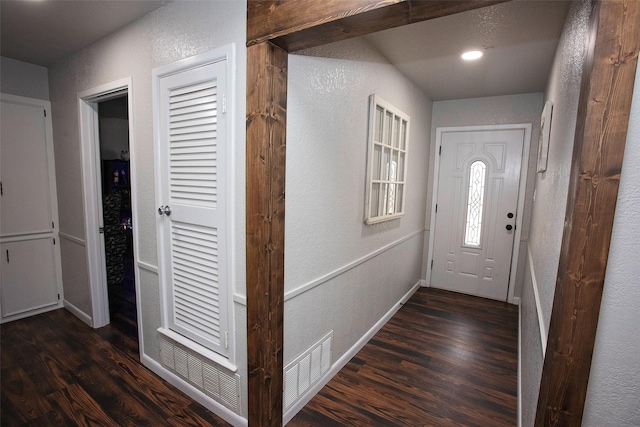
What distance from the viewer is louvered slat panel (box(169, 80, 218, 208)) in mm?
1655

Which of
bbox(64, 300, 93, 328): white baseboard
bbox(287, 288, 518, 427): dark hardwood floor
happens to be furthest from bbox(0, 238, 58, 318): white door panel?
bbox(287, 288, 518, 427): dark hardwood floor

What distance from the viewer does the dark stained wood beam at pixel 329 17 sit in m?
1.03

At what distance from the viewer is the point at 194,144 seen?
1737 mm

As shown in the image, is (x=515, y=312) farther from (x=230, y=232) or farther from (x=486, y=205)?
(x=230, y=232)

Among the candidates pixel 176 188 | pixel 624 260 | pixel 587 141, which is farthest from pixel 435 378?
pixel 176 188

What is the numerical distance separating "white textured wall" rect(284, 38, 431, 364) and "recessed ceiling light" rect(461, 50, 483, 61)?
1.87ft

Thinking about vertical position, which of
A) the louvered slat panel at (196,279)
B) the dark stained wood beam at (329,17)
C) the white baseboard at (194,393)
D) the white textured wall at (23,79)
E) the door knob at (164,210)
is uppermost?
the white textured wall at (23,79)

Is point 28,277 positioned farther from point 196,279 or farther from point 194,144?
point 194,144

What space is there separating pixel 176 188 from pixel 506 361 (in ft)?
9.23

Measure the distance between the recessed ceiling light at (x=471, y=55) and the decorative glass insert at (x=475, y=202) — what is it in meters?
1.59

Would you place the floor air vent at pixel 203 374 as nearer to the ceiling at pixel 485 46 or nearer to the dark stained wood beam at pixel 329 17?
the dark stained wood beam at pixel 329 17

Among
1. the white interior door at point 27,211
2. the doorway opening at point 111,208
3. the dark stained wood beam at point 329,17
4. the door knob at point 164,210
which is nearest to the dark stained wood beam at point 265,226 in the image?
the dark stained wood beam at point 329,17

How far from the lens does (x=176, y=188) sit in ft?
6.13

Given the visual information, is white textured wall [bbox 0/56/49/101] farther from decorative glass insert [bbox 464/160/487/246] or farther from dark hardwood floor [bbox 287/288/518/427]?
decorative glass insert [bbox 464/160/487/246]
